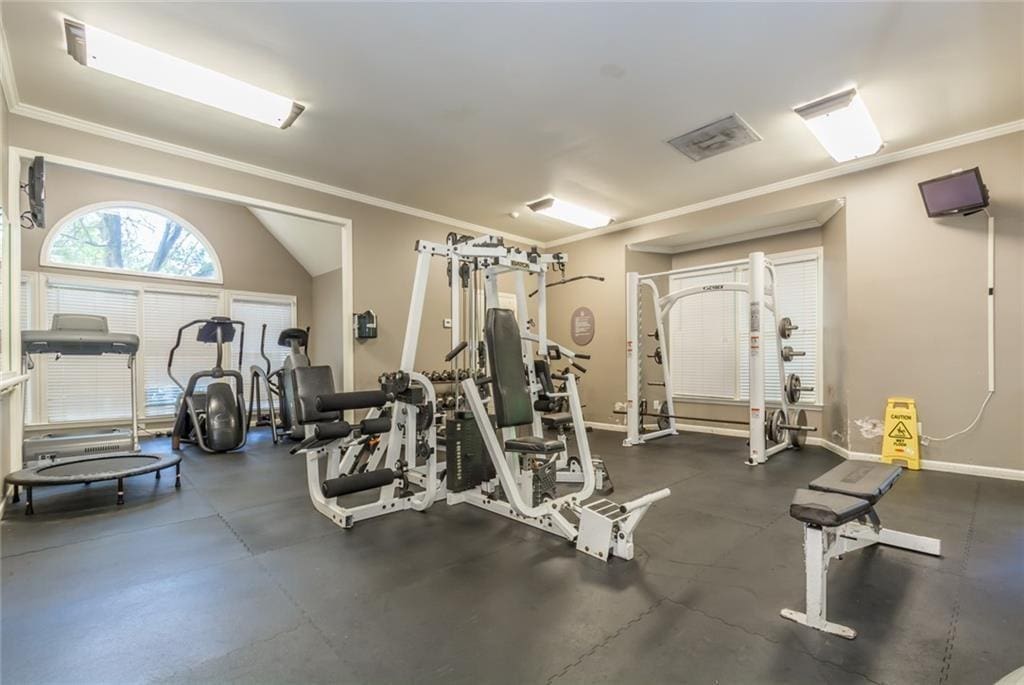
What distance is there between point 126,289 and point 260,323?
6.10 feet

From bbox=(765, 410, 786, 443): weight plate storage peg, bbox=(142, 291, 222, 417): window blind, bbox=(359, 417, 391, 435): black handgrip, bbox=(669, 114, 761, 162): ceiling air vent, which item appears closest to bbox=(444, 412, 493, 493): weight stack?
bbox=(359, 417, 391, 435): black handgrip

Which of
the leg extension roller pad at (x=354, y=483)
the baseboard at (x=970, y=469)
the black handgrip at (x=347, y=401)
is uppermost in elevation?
the black handgrip at (x=347, y=401)

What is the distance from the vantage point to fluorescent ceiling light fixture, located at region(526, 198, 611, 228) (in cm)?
558

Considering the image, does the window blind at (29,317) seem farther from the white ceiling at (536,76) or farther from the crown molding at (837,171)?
the crown molding at (837,171)

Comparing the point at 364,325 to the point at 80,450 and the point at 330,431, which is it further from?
the point at 80,450

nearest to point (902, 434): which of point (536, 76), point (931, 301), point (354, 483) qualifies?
point (931, 301)

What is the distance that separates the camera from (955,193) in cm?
378

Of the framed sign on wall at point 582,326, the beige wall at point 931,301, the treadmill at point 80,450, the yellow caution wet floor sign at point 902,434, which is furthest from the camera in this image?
the framed sign on wall at point 582,326

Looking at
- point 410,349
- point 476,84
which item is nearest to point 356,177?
point 476,84

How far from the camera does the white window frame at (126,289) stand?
5.84m

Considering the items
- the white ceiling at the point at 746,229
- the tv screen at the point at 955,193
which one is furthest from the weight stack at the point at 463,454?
the tv screen at the point at 955,193

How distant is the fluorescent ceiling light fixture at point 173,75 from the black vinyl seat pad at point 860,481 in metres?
4.12

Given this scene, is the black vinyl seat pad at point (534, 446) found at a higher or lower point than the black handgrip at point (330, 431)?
lower

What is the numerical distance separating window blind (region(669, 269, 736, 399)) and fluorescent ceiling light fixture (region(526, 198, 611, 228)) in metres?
1.58
